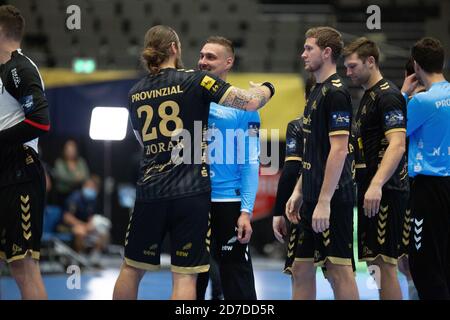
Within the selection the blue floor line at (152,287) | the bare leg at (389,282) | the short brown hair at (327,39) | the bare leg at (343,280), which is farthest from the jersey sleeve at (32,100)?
the blue floor line at (152,287)

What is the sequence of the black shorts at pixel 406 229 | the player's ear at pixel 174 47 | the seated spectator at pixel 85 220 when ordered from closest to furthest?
the player's ear at pixel 174 47 → the black shorts at pixel 406 229 → the seated spectator at pixel 85 220

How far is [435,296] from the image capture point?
565 cm

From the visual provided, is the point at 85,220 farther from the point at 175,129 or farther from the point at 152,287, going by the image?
the point at 175,129

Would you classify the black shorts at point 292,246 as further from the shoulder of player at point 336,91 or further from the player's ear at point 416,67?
the player's ear at point 416,67

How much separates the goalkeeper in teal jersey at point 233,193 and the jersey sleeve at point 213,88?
671 mm

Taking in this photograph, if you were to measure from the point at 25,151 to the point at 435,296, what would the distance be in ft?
10.1

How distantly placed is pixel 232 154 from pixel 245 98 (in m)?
0.76

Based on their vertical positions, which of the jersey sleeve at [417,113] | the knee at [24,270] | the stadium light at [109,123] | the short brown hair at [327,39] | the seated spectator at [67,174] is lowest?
the seated spectator at [67,174]

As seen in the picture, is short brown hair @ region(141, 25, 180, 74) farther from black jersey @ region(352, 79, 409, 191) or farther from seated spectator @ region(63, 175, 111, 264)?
seated spectator @ region(63, 175, 111, 264)

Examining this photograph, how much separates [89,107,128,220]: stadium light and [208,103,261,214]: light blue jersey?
5806 mm

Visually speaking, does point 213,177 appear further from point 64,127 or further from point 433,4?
point 433,4

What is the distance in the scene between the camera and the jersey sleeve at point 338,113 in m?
5.24

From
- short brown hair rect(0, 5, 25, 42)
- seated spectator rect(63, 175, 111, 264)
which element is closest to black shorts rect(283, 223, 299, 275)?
short brown hair rect(0, 5, 25, 42)

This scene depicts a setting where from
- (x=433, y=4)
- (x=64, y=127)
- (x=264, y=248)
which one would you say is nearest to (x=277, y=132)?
(x=264, y=248)
